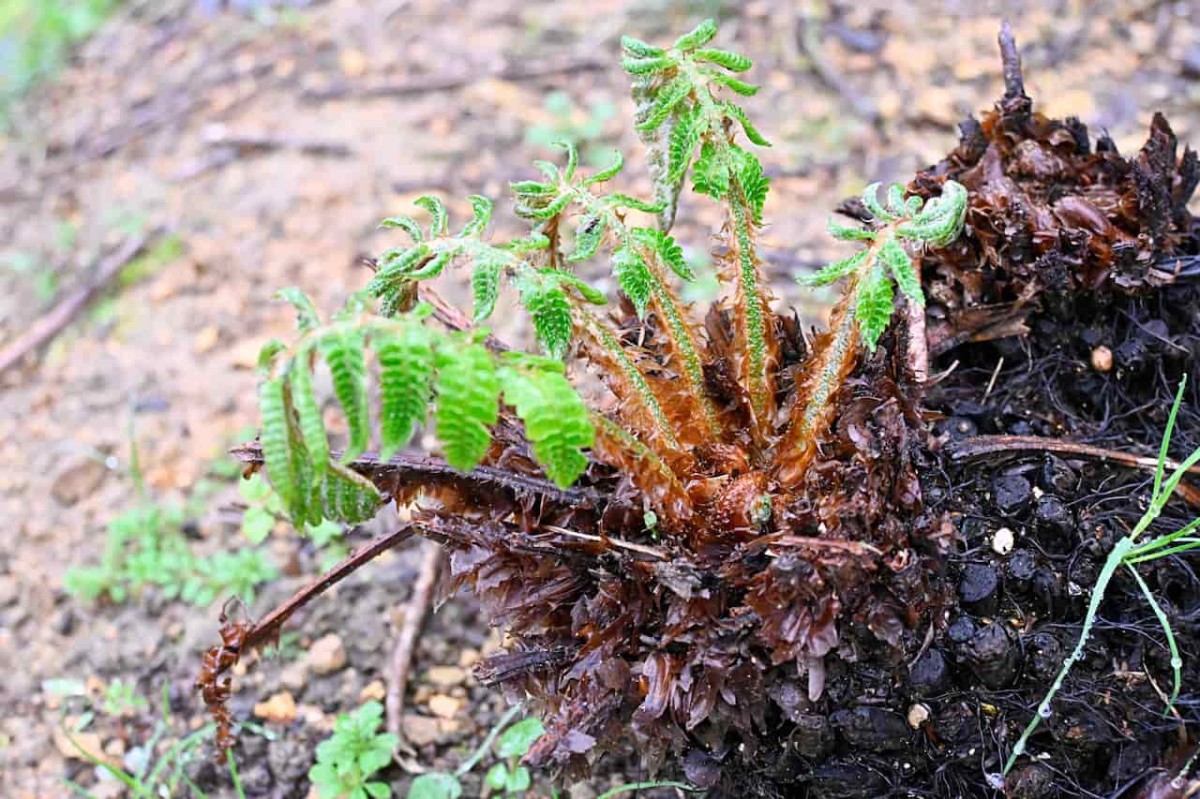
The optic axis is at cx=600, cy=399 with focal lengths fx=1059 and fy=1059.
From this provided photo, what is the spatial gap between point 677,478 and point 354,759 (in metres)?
1.00

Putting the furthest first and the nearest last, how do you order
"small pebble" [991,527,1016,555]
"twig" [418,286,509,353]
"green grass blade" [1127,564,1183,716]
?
"twig" [418,286,509,353]
"small pebble" [991,527,1016,555]
"green grass blade" [1127,564,1183,716]

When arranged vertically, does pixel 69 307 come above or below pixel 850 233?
below

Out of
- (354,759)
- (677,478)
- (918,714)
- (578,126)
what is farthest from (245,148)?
(918,714)

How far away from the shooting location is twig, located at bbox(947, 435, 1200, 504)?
1.73 meters

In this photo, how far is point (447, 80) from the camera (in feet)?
14.7

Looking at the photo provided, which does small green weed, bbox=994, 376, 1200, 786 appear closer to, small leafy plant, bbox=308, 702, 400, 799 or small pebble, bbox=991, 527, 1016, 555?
small pebble, bbox=991, 527, 1016, 555

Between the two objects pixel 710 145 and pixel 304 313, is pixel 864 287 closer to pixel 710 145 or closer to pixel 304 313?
pixel 710 145

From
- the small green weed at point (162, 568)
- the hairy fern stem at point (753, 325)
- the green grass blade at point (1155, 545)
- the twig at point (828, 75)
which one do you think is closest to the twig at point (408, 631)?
the small green weed at point (162, 568)

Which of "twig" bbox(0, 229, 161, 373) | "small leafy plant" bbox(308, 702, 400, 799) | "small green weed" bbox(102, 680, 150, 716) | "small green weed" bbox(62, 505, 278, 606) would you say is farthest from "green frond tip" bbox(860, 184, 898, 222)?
"twig" bbox(0, 229, 161, 373)

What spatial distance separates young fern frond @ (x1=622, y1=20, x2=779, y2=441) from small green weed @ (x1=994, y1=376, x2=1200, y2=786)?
0.57 meters

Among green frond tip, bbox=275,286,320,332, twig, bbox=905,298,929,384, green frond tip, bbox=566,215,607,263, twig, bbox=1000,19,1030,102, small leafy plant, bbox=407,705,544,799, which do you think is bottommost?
small leafy plant, bbox=407,705,544,799

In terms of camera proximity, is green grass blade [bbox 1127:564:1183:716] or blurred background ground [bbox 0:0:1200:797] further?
blurred background ground [bbox 0:0:1200:797]

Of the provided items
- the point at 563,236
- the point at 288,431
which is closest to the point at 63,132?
the point at 563,236

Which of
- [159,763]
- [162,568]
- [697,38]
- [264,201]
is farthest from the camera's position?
[264,201]
